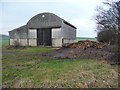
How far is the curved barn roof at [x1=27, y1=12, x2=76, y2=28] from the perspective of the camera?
1596 inches

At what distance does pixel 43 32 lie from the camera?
4191 cm

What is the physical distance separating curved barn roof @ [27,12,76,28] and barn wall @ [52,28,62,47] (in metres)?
1.04

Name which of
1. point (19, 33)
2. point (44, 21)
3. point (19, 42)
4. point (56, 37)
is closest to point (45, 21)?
point (44, 21)

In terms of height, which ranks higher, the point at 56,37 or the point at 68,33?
the point at 68,33

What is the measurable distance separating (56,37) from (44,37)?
8.27 ft

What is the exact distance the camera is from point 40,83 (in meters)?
9.84

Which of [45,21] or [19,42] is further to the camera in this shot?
[19,42]

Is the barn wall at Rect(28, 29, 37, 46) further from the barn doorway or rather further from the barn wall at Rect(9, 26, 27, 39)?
the barn wall at Rect(9, 26, 27, 39)

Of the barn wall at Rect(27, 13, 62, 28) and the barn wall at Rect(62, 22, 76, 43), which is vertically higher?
the barn wall at Rect(27, 13, 62, 28)

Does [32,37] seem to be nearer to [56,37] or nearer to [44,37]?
[44,37]

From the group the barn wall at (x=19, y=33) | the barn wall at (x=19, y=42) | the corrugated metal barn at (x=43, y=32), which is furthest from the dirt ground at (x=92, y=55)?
the barn wall at (x=19, y=33)

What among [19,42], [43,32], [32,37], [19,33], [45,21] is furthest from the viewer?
[19,33]

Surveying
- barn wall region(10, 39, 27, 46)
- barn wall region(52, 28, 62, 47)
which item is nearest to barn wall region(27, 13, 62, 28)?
barn wall region(52, 28, 62, 47)

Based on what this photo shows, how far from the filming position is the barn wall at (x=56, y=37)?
40.1m
